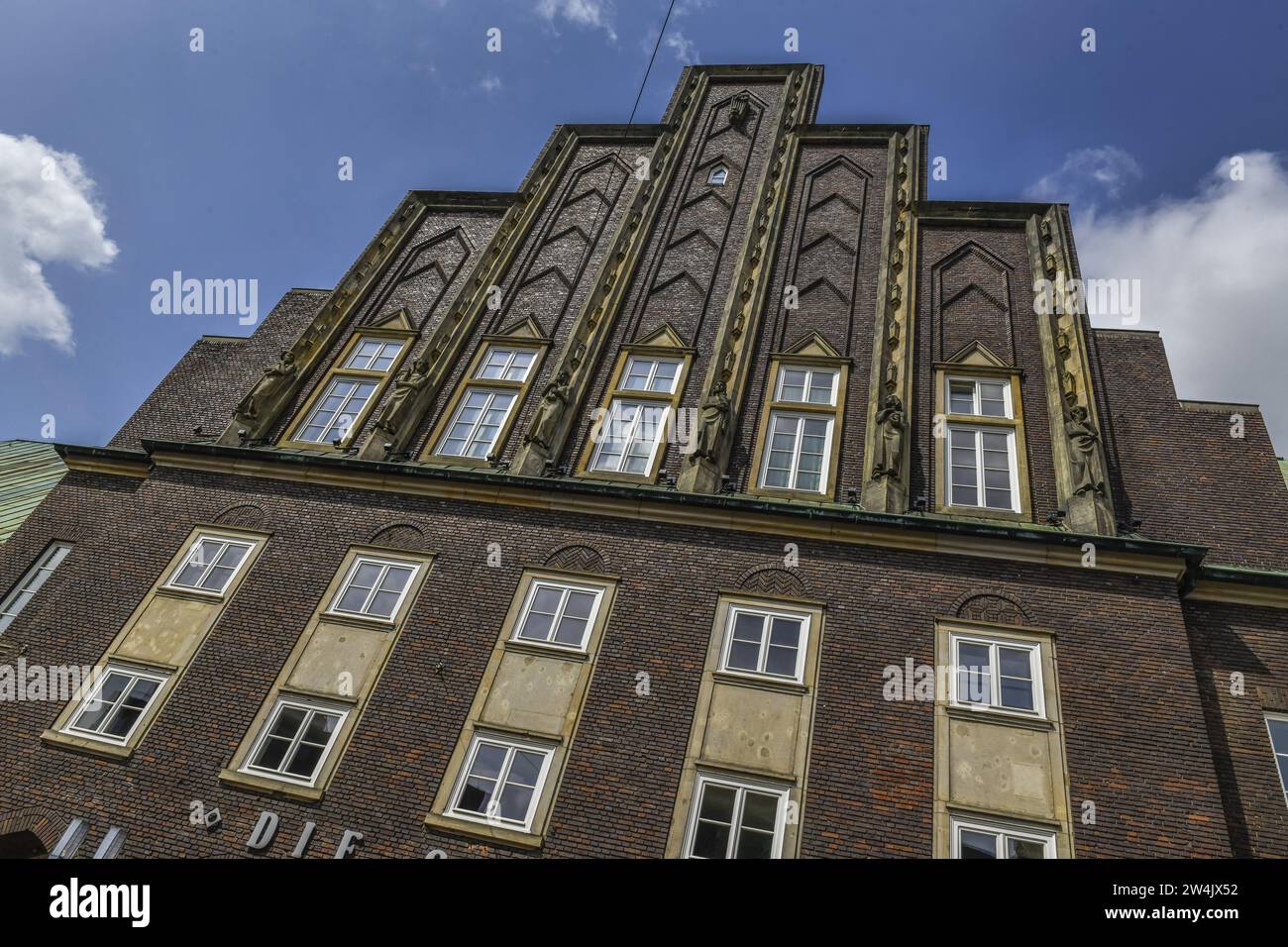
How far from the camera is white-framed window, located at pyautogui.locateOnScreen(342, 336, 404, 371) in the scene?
651 inches

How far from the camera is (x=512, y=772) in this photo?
31.7 feet

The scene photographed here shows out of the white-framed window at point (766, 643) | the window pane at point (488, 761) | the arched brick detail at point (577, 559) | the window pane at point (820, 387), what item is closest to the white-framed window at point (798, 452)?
the window pane at point (820, 387)

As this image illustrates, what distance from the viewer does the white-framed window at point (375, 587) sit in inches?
458

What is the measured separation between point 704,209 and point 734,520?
10.7 metres

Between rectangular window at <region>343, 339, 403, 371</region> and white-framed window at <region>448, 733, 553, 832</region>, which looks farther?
rectangular window at <region>343, 339, 403, 371</region>

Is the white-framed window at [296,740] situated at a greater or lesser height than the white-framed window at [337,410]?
lesser

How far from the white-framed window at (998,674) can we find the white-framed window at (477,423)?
875cm

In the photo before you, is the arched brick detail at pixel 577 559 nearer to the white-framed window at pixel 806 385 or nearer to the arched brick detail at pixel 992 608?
the white-framed window at pixel 806 385

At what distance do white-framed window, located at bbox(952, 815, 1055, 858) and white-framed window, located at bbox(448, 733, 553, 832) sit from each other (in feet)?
16.7

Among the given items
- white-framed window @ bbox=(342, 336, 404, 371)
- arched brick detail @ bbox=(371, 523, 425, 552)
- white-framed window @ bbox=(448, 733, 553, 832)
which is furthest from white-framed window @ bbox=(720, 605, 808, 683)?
white-framed window @ bbox=(342, 336, 404, 371)

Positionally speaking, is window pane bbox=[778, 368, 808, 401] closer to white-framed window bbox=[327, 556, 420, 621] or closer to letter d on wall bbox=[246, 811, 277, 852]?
white-framed window bbox=[327, 556, 420, 621]

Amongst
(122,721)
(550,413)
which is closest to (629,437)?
(550,413)
